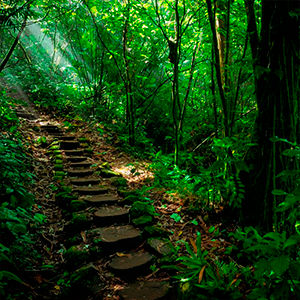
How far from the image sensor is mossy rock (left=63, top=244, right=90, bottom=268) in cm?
252

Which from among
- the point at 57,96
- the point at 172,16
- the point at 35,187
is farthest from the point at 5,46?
the point at 35,187

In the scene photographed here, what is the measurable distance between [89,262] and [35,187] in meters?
1.92

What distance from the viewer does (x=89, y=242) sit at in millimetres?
2834

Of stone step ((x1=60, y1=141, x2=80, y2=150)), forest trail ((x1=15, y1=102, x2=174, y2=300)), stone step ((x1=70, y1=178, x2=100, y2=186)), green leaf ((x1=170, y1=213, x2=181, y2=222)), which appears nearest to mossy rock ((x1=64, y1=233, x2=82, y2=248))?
forest trail ((x1=15, y1=102, x2=174, y2=300))

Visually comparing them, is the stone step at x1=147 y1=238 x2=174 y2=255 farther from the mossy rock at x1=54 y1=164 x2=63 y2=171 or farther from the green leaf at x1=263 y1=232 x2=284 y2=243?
the mossy rock at x1=54 y1=164 x2=63 y2=171

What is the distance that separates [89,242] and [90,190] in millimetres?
1277

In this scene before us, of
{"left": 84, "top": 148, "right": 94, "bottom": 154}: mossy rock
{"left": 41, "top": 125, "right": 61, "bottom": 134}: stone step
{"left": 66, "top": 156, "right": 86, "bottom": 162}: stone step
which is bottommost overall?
{"left": 66, "top": 156, "right": 86, "bottom": 162}: stone step

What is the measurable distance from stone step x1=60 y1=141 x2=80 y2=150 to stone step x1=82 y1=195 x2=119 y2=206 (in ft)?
8.29

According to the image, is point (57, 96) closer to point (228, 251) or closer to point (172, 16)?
point (172, 16)

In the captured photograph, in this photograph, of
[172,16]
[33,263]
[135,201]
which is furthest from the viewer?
[172,16]

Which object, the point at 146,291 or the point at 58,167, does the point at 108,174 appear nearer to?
the point at 58,167

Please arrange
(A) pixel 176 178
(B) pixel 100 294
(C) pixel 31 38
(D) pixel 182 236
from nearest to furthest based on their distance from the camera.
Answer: (B) pixel 100 294 < (D) pixel 182 236 < (A) pixel 176 178 < (C) pixel 31 38

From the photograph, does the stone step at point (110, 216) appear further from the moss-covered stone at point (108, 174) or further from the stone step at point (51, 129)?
the stone step at point (51, 129)

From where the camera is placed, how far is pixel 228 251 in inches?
109
